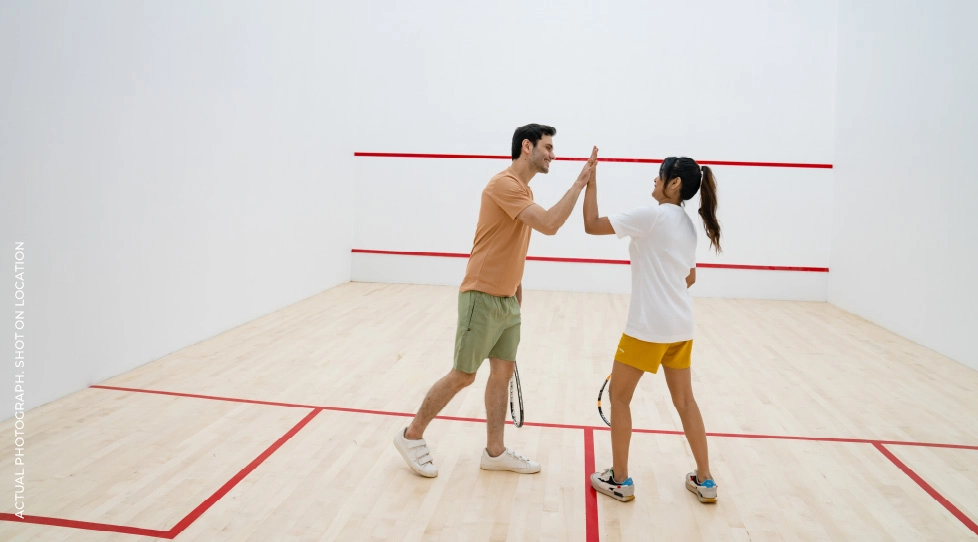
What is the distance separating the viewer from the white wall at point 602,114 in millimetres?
5660

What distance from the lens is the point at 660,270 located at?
198 centimetres

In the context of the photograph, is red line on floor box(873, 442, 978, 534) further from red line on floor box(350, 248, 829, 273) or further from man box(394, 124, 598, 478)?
red line on floor box(350, 248, 829, 273)

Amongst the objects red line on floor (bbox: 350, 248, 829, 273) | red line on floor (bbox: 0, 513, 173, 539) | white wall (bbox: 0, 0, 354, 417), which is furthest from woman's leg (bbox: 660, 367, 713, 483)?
red line on floor (bbox: 350, 248, 829, 273)

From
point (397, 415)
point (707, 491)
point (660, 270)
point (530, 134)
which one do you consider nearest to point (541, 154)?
point (530, 134)

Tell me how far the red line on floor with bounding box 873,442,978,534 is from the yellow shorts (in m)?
0.80

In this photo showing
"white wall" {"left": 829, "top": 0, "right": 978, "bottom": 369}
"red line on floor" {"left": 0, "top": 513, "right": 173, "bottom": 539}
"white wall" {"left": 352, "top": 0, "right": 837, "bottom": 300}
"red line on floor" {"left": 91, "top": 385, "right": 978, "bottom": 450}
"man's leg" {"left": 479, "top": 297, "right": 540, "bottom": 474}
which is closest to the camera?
"red line on floor" {"left": 0, "top": 513, "right": 173, "bottom": 539}

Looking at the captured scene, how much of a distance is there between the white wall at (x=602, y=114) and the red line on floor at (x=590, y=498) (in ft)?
11.2

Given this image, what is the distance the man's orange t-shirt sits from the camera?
85.1 inches

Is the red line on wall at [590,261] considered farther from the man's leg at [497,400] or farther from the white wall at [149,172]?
the man's leg at [497,400]

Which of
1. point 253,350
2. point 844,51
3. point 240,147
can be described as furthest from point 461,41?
point 253,350

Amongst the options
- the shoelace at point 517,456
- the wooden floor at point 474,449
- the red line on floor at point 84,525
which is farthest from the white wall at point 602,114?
the red line on floor at point 84,525

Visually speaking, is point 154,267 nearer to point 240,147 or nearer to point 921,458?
point 240,147

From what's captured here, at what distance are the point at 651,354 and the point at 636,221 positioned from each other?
0.34 m

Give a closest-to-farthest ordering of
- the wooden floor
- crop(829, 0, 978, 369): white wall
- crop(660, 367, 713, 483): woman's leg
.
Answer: the wooden floor, crop(660, 367, 713, 483): woman's leg, crop(829, 0, 978, 369): white wall
